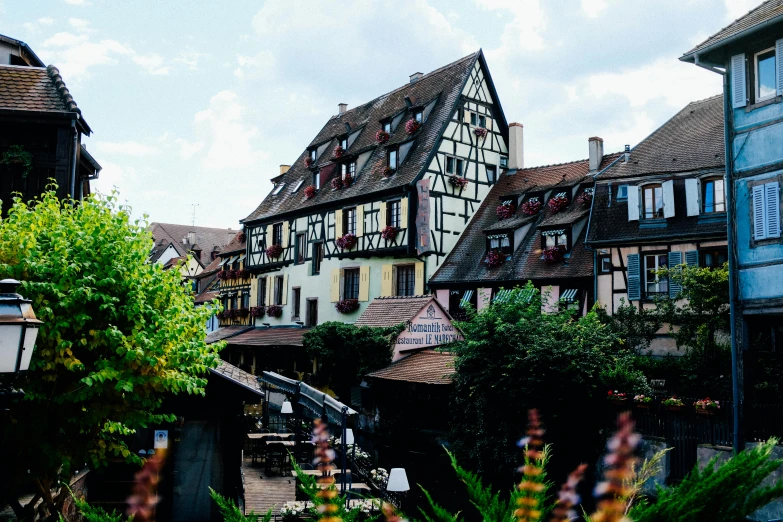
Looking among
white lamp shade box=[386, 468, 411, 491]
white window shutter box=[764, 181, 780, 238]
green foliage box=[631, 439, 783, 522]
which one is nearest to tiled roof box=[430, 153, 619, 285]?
white window shutter box=[764, 181, 780, 238]

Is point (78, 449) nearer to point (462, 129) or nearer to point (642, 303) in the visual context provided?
point (642, 303)

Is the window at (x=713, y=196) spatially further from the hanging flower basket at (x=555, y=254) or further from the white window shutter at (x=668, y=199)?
the hanging flower basket at (x=555, y=254)

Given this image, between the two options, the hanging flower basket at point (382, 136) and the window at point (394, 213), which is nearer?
the window at point (394, 213)

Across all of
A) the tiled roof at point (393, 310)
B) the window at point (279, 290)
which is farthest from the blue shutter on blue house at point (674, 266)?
the window at point (279, 290)

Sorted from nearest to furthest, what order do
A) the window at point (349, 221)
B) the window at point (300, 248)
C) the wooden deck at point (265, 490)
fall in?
the wooden deck at point (265, 490), the window at point (349, 221), the window at point (300, 248)

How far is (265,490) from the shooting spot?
678 inches

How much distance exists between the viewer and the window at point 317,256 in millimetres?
35353

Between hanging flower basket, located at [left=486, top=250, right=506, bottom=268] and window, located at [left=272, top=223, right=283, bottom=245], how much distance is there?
44.7ft

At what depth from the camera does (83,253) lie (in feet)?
35.4

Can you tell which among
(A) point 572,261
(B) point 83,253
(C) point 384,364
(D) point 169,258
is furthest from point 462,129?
(D) point 169,258

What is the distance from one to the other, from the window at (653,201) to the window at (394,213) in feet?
34.6

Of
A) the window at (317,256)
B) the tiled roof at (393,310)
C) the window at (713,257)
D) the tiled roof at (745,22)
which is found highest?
the tiled roof at (745,22)

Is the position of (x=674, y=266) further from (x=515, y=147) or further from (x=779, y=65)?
(x=515, y=147)

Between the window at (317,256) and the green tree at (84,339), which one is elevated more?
the window at (317,256)
